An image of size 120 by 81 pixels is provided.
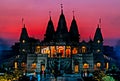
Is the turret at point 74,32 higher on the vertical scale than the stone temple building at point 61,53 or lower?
higher

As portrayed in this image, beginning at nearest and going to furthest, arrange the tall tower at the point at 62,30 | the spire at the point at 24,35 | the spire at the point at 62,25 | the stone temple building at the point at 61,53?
the stone temple building at the point at 61,53 → the tall tower at the point at 62,30 → the spire at the point at 24,35 → the spire at the point at 62,25

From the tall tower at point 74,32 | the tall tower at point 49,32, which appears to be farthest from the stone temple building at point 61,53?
the tall tower at point 49,32

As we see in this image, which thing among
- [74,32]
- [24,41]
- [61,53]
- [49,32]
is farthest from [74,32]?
[24,41]

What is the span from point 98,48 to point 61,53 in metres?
7.34

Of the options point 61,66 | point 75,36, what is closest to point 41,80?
point 61,66

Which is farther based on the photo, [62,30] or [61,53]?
[62,30]

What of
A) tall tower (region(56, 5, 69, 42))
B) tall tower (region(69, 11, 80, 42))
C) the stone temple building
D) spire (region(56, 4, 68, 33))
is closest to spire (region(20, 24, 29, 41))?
the stone temple building

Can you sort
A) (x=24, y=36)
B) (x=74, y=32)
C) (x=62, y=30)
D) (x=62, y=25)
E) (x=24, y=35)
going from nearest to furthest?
(x=24, y=36)
(x=24, y=35)
(x=62, y=30)
(x=62, y=25)
(x=74, y=32)

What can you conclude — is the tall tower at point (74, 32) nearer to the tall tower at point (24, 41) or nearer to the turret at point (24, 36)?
the turret at point (24, 36)

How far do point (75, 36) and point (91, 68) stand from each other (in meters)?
11.3

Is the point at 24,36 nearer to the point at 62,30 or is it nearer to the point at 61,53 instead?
the point at 62,30

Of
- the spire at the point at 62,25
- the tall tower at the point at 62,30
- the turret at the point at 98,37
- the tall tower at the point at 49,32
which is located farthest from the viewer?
the tall tower at the point at 49,32

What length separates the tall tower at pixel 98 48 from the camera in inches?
4722

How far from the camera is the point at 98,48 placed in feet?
403
